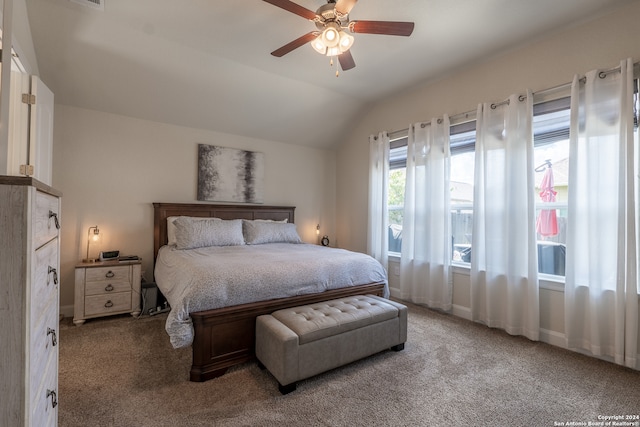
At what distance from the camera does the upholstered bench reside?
72.8 inches

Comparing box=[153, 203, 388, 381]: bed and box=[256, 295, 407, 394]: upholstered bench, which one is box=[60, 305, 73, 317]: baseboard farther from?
box=[256, 295, 407, 394]: upholstered bench

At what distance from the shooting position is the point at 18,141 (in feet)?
6.98

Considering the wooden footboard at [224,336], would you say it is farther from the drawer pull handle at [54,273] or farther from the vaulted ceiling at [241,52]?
the vaulted ceiling at [241,52]

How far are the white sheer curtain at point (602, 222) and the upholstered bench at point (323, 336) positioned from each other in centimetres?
151

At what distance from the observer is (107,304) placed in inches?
120

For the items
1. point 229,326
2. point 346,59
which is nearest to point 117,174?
point 229,326

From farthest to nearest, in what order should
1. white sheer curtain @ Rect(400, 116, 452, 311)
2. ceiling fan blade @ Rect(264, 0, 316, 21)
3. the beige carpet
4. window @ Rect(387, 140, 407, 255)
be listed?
window @ Rect(387, 140, 407, 255) → white sheer curtain @ Rect(400, 116, 452, 311) → ceiling fan blade @ Rect(264, 0, 316, 21) → the beige carpet

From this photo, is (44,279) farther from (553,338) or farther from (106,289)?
(553,338)

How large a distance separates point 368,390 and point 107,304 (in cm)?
283

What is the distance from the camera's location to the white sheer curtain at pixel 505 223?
2.72 metres

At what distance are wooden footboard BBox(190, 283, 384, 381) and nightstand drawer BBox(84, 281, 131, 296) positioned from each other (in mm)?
1703

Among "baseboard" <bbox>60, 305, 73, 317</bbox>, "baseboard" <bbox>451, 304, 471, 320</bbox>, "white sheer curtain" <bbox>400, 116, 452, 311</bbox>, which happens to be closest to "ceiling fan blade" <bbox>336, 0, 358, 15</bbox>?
"white sheer curtain" <bbox>400, 116, 452, 311</bbox>

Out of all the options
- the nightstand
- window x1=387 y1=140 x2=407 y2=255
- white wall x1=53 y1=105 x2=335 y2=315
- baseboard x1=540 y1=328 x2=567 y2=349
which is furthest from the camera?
window x1=387 y1=140 x2=407 y2=255

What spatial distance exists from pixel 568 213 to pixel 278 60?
10.5ft
